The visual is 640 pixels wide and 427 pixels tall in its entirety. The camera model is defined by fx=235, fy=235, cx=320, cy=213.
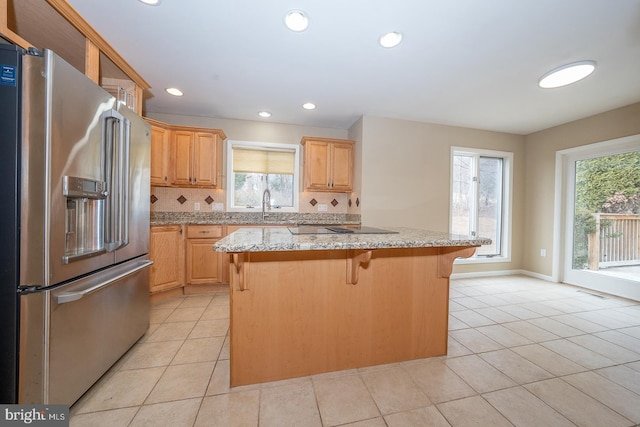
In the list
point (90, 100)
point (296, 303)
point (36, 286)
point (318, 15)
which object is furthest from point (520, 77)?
point (36, 286)

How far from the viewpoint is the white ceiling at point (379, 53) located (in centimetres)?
165

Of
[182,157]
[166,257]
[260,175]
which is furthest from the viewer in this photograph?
[260,175]

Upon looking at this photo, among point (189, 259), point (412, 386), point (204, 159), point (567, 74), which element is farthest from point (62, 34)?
point (567, 74)

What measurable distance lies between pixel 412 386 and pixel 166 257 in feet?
9.41

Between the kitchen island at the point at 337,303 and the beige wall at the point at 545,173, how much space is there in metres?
3.52

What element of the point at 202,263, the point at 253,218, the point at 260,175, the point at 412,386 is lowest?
the point at 412,386

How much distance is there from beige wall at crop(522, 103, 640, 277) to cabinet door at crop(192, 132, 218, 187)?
17.3ft

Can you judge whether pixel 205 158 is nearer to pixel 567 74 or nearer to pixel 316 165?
pixel 316 165

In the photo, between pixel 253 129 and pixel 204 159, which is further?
pixel 253 129

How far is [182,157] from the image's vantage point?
3268 millimetres

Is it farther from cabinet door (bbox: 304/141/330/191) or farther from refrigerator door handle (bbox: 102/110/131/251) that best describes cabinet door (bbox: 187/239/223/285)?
cabinet door (bbox: 304/141/330/191)

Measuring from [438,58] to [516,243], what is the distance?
3770 millimetres

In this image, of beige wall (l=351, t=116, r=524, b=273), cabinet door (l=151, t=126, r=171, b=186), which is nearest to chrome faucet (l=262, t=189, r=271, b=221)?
cabinet door (l=151, t=126, r=171, b=186)

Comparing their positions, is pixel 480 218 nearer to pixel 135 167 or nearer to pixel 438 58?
pixel 438 58
